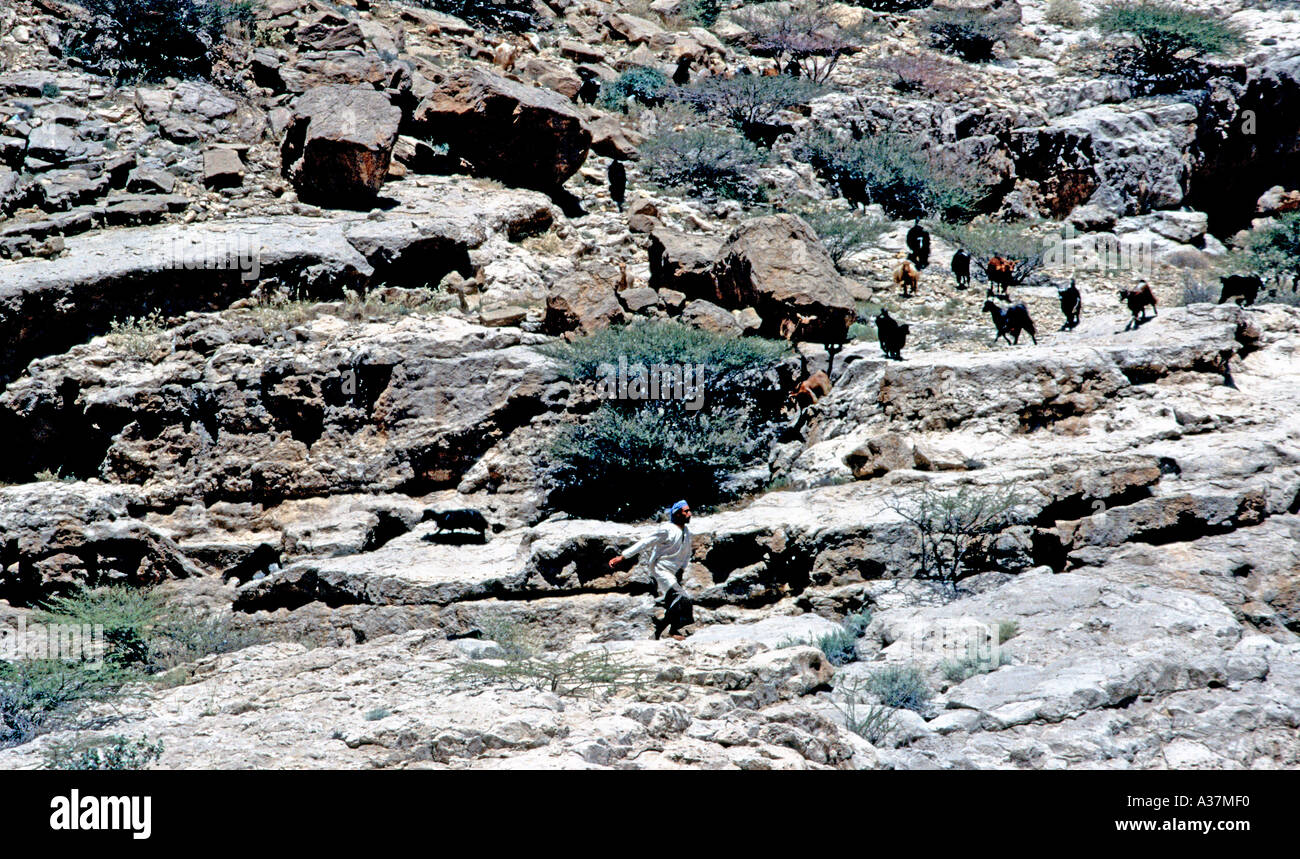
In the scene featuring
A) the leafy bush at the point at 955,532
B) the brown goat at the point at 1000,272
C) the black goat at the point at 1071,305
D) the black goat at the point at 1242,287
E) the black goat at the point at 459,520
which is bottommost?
the black goat at the point at 459,520

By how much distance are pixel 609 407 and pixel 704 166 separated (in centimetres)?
817

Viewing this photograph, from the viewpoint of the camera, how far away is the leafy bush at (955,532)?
8414 mm

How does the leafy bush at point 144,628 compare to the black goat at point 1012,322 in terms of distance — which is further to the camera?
the black goat at point 1012,322

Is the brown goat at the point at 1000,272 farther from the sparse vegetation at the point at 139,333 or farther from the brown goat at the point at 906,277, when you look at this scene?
the sparse vegetation at the point at 139,333

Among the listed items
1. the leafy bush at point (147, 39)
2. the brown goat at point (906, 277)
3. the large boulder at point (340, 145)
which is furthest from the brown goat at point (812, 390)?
the leafy bush at point (147, 39)

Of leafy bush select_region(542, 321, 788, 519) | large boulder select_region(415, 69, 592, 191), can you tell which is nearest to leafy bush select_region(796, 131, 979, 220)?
large boulder select_region(415, 69, 592, 191)

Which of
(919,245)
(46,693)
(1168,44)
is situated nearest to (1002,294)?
(919,245)

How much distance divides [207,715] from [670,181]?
13.3m

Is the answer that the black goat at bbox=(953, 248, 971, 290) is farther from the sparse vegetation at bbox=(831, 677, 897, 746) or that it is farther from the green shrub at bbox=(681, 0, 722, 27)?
the green shrub at bbox=(681, 0, 722, 27)

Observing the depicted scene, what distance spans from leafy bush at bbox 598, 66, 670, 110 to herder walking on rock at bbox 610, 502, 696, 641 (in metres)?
13.8

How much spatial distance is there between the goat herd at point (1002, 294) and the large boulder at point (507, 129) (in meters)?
5.78

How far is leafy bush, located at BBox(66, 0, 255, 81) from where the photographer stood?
669 inches

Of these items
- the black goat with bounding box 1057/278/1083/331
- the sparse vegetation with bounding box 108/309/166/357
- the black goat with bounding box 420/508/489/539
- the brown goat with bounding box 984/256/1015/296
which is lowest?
the black goat with bounding box 420/508/489/539
